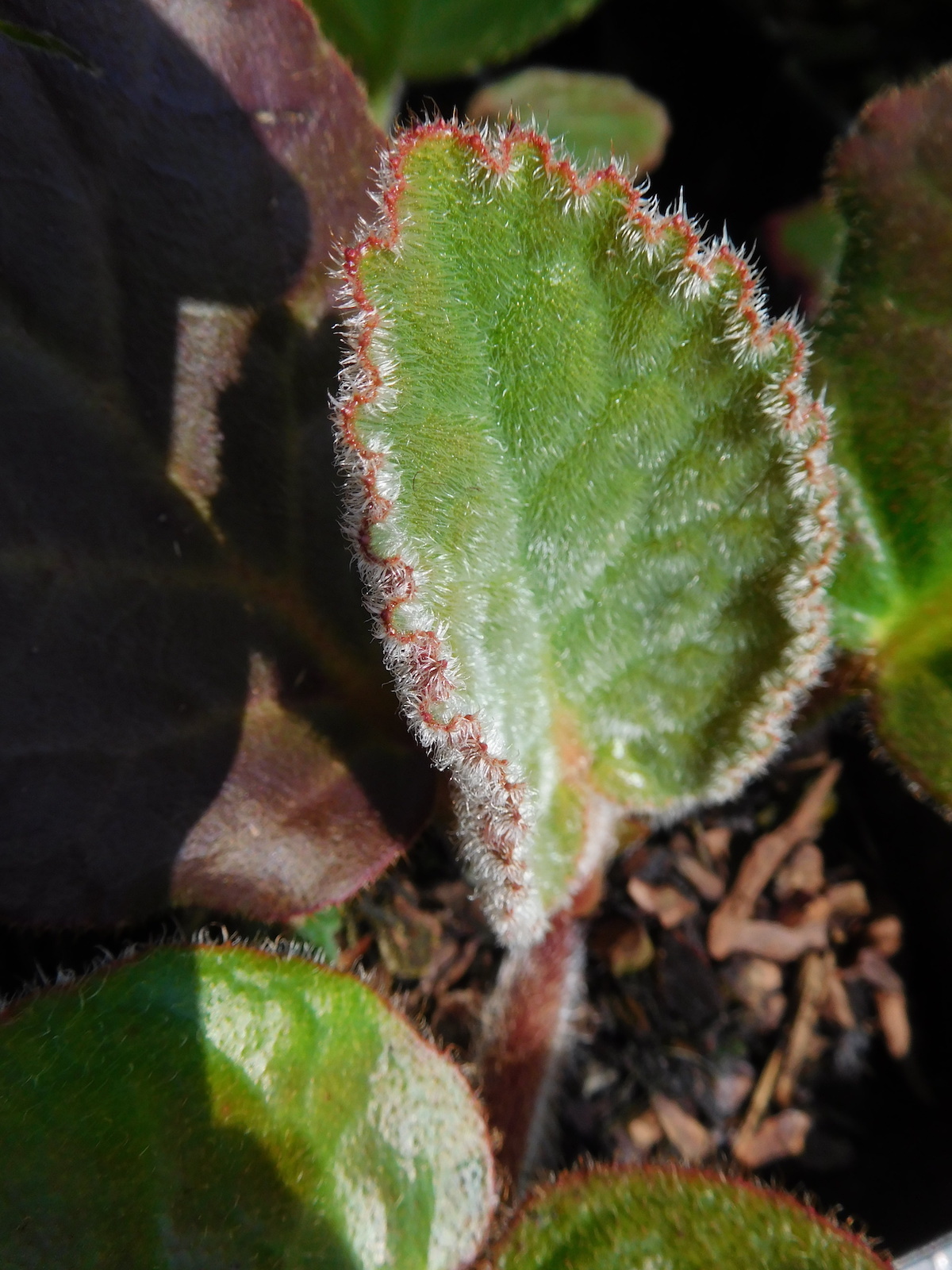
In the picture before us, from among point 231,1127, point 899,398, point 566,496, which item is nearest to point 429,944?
point 231,1127

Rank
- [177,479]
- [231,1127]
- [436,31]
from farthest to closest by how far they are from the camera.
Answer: [436,31], [177,479], [231,1127]

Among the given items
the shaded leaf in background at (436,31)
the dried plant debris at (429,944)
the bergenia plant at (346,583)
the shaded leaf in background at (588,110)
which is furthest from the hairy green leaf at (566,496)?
the shaded leaf in background at (436,31)

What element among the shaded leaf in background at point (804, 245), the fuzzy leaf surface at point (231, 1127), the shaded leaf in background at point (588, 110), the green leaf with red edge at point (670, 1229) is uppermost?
the shaded leaf in background at point (588, 110)

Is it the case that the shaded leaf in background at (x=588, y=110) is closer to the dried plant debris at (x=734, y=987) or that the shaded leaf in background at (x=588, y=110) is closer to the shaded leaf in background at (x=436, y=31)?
the shaded leaf in background at (x=436, y=31)

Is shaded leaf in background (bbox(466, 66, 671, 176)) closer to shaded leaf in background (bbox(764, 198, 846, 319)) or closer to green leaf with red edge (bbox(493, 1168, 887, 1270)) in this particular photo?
shaded leaf in background (bbox(764, 198, 846, 319))

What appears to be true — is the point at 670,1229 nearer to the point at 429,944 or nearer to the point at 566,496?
the point at 429,944

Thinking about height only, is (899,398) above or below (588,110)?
below
